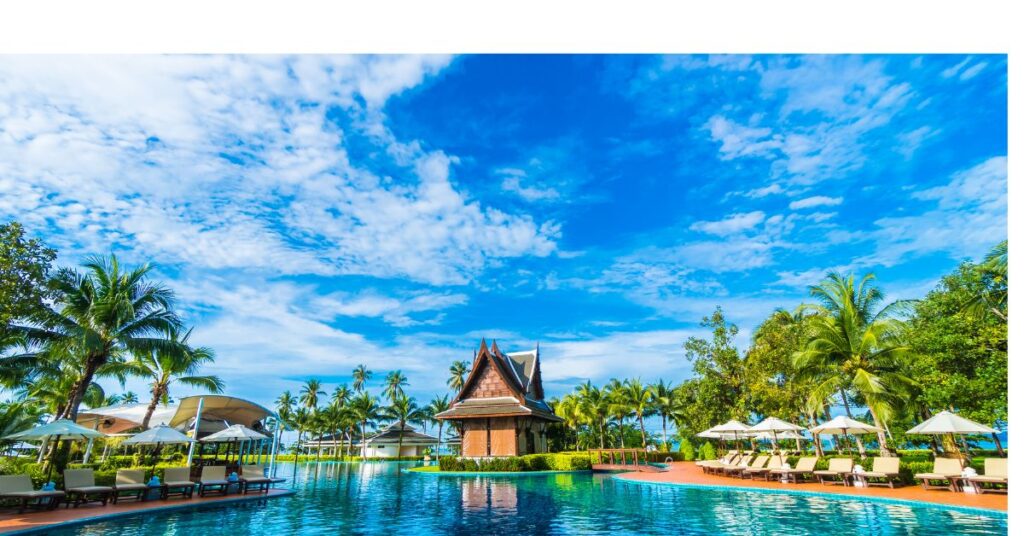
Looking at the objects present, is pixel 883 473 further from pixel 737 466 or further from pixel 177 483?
pixel 177 483

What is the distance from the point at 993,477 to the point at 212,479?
73.8 feet

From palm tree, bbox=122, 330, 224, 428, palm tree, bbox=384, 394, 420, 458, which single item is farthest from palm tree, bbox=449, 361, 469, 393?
palm tree, bbox=122, 330, 224, 428

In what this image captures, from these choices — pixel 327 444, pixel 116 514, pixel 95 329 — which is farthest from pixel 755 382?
pixel 327 444

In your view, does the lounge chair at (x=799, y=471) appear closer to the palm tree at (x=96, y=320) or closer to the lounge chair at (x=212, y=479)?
the lounge chair at (x=212, y=479)

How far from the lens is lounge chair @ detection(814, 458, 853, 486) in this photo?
52.4 feet

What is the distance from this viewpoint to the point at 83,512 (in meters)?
12.1

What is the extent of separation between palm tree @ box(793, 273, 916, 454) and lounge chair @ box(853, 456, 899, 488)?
2405 mm

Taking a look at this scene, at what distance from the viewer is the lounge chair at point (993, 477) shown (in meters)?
12.3

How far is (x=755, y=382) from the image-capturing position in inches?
1022

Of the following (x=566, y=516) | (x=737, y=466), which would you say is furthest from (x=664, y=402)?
(x=566, y=516)

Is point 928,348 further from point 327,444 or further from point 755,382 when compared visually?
point 327,444

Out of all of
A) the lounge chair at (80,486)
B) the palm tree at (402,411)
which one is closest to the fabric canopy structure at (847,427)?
the lounge chair at (80,486)

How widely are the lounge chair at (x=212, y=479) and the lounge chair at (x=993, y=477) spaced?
22.0 meters
